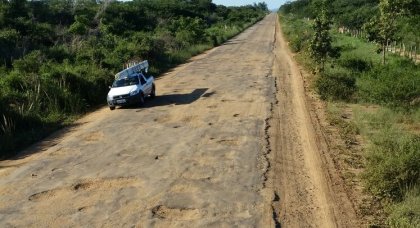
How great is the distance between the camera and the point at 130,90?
57.9 feet

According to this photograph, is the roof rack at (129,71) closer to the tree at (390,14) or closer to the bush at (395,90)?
the bush at (395,90)

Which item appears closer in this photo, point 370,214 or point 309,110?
point 370,214

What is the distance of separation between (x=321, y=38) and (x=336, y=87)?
4.33 meters

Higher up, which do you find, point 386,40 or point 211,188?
point 386,40

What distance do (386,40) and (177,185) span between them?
15.3 meters

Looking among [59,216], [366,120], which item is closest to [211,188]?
[59,216]

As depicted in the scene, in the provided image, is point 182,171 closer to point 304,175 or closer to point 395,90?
point 304,175

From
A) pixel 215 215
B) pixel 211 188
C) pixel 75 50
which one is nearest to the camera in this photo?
pixel 215 215

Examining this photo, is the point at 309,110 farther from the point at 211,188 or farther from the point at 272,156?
the point at 211,188

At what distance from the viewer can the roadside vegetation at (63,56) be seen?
50.7 ft

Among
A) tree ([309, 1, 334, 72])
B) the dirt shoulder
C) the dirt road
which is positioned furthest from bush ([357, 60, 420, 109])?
tree ([309, 1, 334, 72])

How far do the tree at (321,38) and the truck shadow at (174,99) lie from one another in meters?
5.48

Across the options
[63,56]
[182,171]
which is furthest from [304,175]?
[63,56]

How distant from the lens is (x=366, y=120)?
14336 mm
